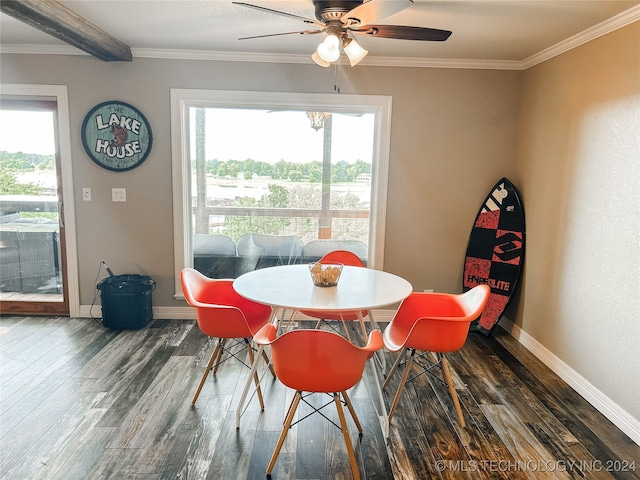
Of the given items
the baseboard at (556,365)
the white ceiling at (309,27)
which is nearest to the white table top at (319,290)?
the baseboard at (556,365)

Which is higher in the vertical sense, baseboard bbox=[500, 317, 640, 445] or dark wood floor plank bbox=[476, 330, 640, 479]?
baseboard bbox=[500, 317, 640, 445]

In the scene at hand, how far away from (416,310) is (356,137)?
1.87m

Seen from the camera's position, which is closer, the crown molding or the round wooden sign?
the crown molding

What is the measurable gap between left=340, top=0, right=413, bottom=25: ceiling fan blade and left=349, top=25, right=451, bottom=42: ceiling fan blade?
0.19 ft

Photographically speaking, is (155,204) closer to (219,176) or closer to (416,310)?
(219,176)

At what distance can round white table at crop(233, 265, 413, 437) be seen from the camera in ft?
6.57

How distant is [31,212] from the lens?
3682mm

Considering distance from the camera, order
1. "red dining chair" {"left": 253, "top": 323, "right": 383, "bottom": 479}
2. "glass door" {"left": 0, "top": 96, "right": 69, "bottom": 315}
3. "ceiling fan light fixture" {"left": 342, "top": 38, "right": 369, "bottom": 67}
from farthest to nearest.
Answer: "glass door" {"left": 0, "top": 96, "right": 69, "bottom": 315}, "ceiling fan light fixture" {"left": 342, "top": 38, "right": 369, "bottom": 67}, "red dining chair" {"left": 253, "top": 323, "right": 383, "bottom": 479}

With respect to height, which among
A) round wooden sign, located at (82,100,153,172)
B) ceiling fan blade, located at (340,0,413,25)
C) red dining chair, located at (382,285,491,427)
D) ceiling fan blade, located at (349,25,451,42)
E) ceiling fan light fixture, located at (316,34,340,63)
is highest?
ceiling fan blade, located at (340,0,413,25)

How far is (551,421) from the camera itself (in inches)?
90.9

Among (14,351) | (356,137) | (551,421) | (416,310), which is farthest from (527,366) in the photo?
(14,351)

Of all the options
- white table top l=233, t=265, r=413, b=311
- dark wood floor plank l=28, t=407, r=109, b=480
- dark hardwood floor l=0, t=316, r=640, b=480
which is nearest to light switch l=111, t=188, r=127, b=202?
dark hardwood floor l=0, t=316, r=640, b=480

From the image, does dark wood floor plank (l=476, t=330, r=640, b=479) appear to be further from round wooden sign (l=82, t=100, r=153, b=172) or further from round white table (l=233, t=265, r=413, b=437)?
round wooden sign (l=82, t=100, r=153, b=172)

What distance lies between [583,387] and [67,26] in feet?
13.0
